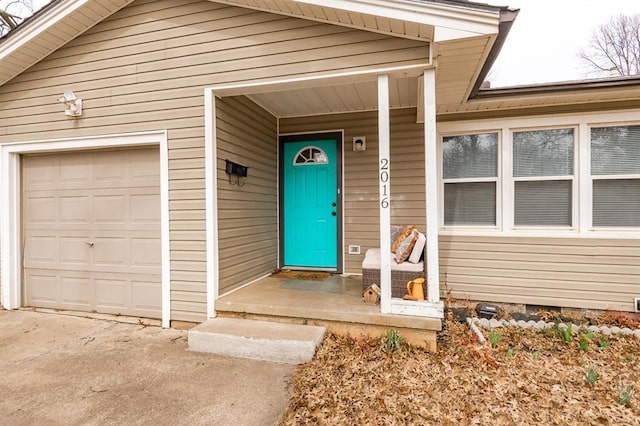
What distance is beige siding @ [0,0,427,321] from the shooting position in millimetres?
3336

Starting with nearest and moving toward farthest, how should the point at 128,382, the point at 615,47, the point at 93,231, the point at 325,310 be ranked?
the point at 128,382, the point at 325,310, the point at 93,231, the point at 615,47

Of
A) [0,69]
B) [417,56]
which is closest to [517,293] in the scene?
[417,56]

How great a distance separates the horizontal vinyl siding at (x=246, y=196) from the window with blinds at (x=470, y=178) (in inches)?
99.0

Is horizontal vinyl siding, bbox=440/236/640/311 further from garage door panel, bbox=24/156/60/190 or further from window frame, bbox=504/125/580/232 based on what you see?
garage door panel, bbox=24/156/60/190

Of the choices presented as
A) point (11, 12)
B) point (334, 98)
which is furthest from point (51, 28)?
point (11, 12)

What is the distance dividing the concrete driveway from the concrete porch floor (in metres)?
0.55

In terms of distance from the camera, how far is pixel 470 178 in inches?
181

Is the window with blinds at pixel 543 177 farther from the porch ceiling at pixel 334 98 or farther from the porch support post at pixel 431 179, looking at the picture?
the porch support post at pixel 431 179

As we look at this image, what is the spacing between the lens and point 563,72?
1392 centimetres

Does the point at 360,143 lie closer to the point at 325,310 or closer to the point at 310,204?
the point at 310,204

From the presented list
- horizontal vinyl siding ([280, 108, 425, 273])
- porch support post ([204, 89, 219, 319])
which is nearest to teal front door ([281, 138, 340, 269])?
horizontal vinyl siding ([280, 108, 425, 273])

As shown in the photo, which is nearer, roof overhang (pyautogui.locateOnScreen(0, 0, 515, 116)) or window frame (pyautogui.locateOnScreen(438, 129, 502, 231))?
roof overhang (pyautogui.locateOnScreen(0, 0, 515, 116))

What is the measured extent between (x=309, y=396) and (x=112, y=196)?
11.2ft

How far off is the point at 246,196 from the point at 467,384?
10.3 feet
